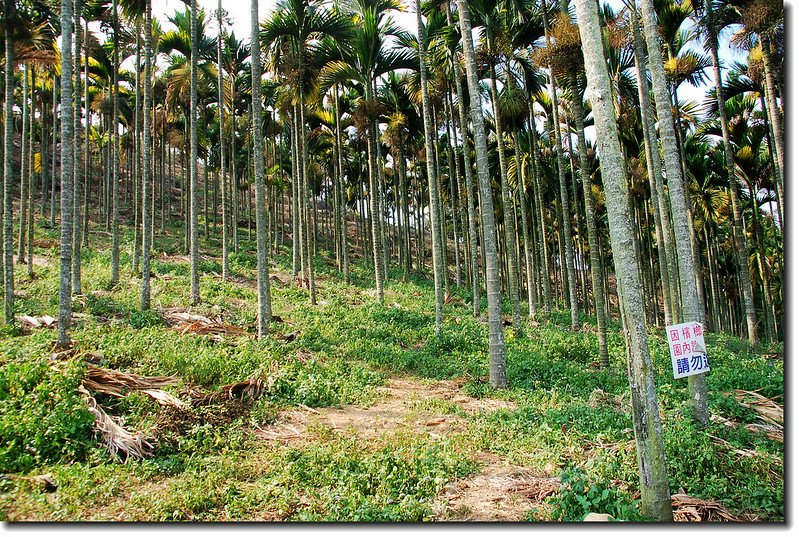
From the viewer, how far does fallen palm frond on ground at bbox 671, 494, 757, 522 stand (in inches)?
168

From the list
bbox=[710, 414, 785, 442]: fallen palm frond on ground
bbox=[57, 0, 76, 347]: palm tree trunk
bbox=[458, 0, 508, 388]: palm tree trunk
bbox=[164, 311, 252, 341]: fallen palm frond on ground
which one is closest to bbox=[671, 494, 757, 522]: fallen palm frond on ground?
bbox=[710, 414, 785, 442]: fallen palm frond on ground

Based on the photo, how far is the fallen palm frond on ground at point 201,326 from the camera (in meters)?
10.4

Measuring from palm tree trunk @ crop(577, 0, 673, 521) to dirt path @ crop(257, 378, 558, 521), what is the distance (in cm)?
104

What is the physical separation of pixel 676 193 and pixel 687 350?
9.03ft

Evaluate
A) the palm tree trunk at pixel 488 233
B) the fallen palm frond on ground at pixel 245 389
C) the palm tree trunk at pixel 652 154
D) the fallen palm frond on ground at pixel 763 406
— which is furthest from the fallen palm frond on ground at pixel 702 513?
the palm tree trunk at pixel 652 154

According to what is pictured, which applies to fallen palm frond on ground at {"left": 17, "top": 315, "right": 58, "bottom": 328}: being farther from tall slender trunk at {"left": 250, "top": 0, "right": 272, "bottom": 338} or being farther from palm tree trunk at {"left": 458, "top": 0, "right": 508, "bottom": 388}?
palm tree trunk at {"left": 458, "top": 0, "right": 508, "bottom": 388}

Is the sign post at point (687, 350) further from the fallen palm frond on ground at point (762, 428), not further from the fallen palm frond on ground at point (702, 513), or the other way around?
the fallen palm frond on ground at point (762, 428)

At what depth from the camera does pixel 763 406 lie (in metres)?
7.26

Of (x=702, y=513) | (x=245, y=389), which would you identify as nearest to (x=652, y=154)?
(x=702, y=513)

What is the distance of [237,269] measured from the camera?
63.8ft

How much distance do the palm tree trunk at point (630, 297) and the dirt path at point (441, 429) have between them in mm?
1045

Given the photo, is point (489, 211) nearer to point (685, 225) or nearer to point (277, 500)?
point (685, 225)

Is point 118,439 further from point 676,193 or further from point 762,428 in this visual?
point 762,428

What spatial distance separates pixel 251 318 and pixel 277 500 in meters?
8.38
